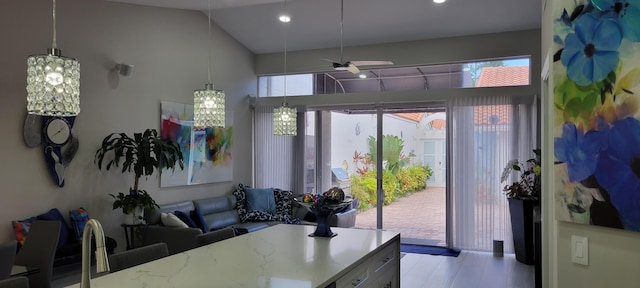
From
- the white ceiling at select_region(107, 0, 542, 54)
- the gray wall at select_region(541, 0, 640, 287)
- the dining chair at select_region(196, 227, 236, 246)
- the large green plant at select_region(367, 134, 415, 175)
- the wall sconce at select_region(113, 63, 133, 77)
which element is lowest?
the dining chair at select_region(196, 227, 236, 246)

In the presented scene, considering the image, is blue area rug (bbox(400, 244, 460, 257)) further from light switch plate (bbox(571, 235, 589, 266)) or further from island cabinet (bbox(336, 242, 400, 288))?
light switch plate (bbox(571, 235, 589, 266))

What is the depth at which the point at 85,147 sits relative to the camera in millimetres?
5383

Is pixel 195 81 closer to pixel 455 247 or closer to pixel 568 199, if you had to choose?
pixel 455 247

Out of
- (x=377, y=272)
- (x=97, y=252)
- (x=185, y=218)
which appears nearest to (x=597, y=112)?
(x=377, y=272)

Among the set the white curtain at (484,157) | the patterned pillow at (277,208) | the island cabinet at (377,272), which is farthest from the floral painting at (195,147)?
the island cabinet at (377,272)

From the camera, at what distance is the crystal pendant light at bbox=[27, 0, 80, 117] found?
6.89 feet

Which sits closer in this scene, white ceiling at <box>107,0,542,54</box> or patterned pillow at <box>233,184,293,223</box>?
white ceiling at <box>107,0,542,54</box>

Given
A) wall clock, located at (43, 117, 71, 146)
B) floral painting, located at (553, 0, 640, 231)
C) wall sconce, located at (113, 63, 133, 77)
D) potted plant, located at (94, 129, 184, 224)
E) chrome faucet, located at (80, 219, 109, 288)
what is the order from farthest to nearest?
wall sconce, located at (113, 63, 133, 77)
potted plant, located at (94, 129, 184, 224)
wall clock, located at (43, 117, 71, 146)
floral painting, located at (553, 0, 640, 231)
chrome faucet, located at (80, 219, 109, 288)

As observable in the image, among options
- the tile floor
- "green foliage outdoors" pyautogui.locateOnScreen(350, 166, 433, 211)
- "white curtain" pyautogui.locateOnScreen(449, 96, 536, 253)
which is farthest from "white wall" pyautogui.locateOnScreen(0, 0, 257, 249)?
"white curtain" pyautogui.locateOnScreen(449, 96, 536, 253)

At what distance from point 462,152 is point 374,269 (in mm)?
4477

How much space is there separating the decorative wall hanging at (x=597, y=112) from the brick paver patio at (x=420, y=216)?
5322mm

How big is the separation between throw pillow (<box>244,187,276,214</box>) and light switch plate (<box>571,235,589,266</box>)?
19.3 ft

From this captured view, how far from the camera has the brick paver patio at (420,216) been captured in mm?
7207

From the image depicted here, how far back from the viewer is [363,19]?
6621 mm
